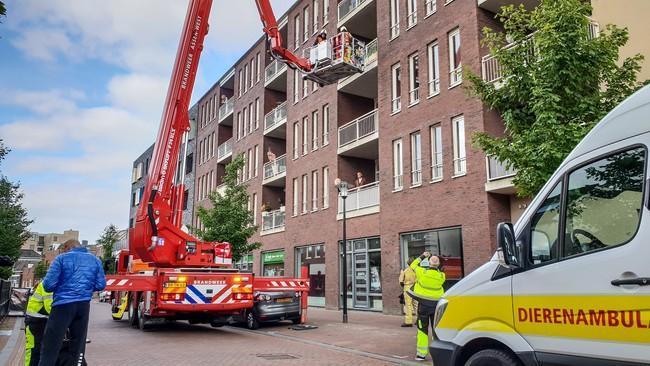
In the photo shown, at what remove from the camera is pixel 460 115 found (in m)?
17.2

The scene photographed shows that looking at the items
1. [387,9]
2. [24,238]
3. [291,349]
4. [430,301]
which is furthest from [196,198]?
[430,301]

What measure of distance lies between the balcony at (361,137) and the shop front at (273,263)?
25.2 feet

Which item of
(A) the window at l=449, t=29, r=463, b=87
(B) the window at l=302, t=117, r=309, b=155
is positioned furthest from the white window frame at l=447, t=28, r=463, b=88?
(B) the window at l=302, t=117, r=309, b=155

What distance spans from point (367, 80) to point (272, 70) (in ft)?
33.3

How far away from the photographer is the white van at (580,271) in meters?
3.44

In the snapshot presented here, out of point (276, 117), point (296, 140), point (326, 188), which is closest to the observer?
point (326, 188)

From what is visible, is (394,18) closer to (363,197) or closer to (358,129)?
(358,129)

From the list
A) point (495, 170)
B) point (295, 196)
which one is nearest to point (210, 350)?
point (495, 170)

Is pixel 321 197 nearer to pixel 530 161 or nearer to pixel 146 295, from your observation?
pixel 146 295

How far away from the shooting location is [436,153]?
18219 mm

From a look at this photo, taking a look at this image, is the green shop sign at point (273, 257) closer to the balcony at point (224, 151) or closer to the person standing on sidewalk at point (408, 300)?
the balcony at point (224, 151)

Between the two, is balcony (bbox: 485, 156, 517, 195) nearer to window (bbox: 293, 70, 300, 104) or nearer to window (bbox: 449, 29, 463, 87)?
window (bbox: 449, 29, 463, 87)

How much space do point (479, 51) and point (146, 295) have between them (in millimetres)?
11910

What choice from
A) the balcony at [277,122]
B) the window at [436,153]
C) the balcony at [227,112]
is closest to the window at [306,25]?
the balcony at [277,122]
